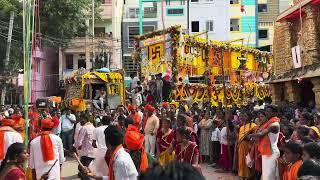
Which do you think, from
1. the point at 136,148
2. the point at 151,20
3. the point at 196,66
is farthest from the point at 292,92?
the point at 151,20

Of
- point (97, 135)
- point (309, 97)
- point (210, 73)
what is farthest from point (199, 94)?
point (97, 135)

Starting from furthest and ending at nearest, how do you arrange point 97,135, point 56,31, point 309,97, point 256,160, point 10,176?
point 56,31
point 309,97
point 97,135
point 256,160
point 10,176

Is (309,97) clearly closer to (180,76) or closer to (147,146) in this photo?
(180,76)

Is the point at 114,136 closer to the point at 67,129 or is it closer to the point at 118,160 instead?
the point at 118,160

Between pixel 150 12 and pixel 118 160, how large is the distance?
36347 millimetres

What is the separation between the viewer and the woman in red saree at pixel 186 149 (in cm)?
646

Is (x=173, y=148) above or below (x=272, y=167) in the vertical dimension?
above

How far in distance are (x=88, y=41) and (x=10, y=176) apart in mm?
32923

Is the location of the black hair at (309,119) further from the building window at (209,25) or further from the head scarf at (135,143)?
the building window at (209,25)

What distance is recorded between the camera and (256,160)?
8.73m

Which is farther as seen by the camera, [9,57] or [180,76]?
[9,57]

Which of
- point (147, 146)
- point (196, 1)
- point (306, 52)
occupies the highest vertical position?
point (196, 1)

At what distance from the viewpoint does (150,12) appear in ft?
133

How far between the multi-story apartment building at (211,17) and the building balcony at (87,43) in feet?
22.5
